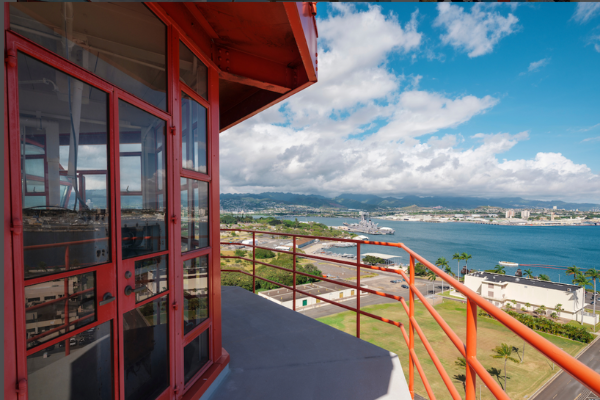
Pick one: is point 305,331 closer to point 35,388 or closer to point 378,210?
point 35,388

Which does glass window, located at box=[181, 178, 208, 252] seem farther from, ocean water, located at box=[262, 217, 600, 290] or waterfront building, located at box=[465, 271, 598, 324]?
ocean water, located at box=[262, 217, 600, 290]

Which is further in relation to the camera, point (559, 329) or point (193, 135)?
point (559, 329)

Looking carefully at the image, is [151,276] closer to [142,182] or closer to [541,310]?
[142,182]

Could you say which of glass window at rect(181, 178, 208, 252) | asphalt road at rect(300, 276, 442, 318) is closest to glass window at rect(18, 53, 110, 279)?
glass window at rect(181, 178, 208, 252)

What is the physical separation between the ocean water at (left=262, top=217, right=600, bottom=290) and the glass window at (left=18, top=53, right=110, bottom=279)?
36140mm

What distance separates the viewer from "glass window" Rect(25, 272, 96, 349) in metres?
0.91

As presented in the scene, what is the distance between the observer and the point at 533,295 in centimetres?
2739

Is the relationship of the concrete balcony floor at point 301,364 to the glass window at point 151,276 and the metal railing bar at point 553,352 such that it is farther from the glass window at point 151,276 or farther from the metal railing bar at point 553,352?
the metal railing bar at point 553,352

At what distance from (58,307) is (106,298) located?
0.63 ft

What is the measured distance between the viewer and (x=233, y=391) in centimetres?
191

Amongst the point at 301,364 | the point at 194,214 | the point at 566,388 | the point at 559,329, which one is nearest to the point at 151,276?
the point at 194,214

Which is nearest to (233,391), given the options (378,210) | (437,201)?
(378,210)

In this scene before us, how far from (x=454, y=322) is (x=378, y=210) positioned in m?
53.2

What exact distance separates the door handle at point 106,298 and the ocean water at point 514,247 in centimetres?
3602
